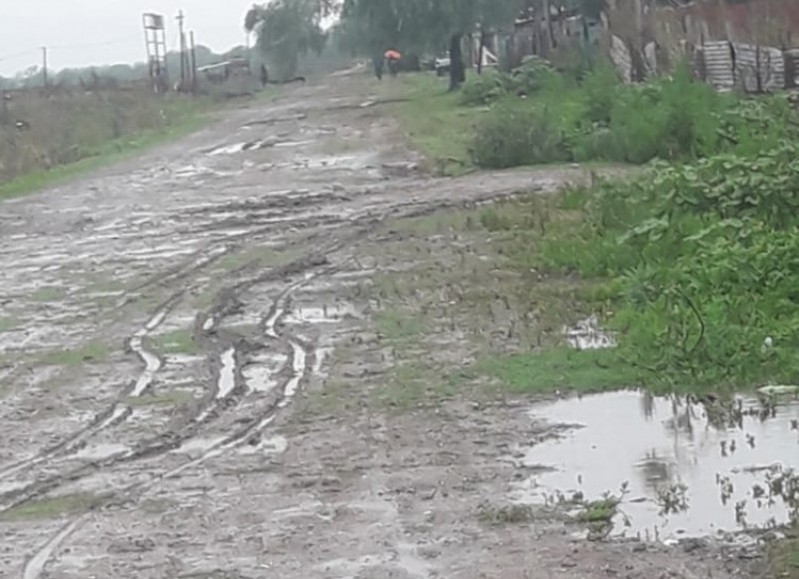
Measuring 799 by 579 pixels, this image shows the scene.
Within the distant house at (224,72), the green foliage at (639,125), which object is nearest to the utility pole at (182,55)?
the distant house at (224,72)

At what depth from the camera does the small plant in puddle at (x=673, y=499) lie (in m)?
7.29

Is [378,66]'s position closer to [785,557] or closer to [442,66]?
[442,66]

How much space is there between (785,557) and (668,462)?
184cm

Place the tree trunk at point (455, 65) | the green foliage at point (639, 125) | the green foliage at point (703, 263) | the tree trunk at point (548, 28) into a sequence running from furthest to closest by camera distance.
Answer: the tree trunk at point (455, 65) < the tree trunk at point (548, 28) < the green foliage at point (639, 125) < the green foliage at point (703, 263)

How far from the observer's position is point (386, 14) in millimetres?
50625

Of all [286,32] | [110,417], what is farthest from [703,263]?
[286,32]

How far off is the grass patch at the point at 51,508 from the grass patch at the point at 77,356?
144 inches

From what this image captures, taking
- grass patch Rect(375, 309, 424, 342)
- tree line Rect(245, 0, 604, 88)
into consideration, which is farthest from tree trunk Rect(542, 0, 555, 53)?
grass patch Rect(375, 309, 424, 342)

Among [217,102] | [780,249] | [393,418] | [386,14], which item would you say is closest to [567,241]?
[780,249]

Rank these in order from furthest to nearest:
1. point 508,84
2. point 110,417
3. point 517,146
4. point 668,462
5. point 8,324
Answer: point 508,84 → point 517,146 → point 8,324 → point 110,417 → point 668,462

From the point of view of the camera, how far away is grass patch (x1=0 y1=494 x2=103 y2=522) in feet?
25.5

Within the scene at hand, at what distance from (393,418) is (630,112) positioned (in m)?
16.1

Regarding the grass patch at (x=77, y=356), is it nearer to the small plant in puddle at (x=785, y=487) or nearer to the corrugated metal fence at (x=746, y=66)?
the small plant in puddle at (x=785, y=487)

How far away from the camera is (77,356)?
11945mm
